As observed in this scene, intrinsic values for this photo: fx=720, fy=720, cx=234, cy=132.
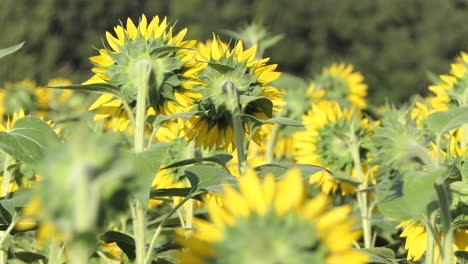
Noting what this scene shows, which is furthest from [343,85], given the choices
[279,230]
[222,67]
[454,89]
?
[279,230]

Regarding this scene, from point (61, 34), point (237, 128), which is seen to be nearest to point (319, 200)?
point (237, 128)

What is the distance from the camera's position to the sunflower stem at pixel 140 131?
31.0 inches

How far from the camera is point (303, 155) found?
5.57 feet

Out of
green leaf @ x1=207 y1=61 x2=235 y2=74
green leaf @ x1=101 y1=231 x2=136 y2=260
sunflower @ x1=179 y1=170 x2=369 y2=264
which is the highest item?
green leaf @ x1=207 y1=61 x2=235 y2=74

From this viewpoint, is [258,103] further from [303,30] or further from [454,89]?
[303,30]

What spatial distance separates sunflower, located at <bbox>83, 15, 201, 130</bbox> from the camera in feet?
3.04

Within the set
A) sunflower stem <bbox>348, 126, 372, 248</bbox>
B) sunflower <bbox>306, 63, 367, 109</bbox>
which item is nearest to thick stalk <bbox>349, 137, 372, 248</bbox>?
sunflower stem <bbox>348, 126, 372, 248</bbox>

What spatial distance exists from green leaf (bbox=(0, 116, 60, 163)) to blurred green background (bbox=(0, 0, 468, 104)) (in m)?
11.2

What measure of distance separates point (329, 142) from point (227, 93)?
686 mm

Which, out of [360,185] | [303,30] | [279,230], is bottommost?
[279,230]

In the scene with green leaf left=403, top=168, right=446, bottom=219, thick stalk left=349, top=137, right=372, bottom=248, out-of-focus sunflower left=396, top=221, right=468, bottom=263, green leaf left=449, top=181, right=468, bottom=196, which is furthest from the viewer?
thick stalk left=349, top=137, right=372, bottom=248

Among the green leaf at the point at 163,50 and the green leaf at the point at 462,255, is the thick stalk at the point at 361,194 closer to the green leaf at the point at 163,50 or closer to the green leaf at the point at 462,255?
the green leaf at the point at 462,255

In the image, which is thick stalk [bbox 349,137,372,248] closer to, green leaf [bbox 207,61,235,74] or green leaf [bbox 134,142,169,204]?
green leaf [bbox 207,61,235,74]

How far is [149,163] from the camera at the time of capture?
0.76 meters
